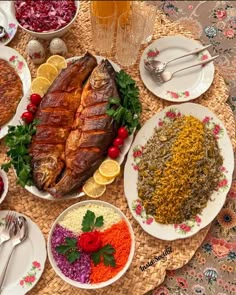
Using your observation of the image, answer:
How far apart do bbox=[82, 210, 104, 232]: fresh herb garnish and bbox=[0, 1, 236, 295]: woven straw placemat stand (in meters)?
0.18

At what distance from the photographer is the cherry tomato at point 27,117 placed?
2.36 metres

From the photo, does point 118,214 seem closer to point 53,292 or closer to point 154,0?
point 53,292

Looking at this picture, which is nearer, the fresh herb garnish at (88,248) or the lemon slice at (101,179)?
the fresh herb garnish at (88,248)

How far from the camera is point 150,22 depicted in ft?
8.26

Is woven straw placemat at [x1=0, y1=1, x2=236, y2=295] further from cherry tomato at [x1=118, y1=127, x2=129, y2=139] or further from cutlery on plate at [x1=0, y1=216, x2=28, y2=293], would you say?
cherry tomato at [x1=118, y1=127, x2=129, y2=139]

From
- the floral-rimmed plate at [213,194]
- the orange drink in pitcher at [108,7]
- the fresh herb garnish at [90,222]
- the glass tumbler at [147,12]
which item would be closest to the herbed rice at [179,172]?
the floral-rimmed plate at [213,194]

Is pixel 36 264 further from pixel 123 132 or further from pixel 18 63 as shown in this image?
pixel 18 63

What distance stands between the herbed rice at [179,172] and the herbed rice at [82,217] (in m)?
0.17

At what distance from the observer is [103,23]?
247 centimetres

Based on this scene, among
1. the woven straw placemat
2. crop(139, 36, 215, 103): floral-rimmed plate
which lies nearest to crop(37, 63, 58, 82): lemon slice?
the woven straw placemat

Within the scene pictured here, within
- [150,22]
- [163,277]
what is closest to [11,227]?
[163,277]

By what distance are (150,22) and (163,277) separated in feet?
4.13

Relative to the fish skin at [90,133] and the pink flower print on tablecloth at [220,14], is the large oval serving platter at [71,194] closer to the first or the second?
the fish skin at [90,133]

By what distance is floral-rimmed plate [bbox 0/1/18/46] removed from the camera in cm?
268
